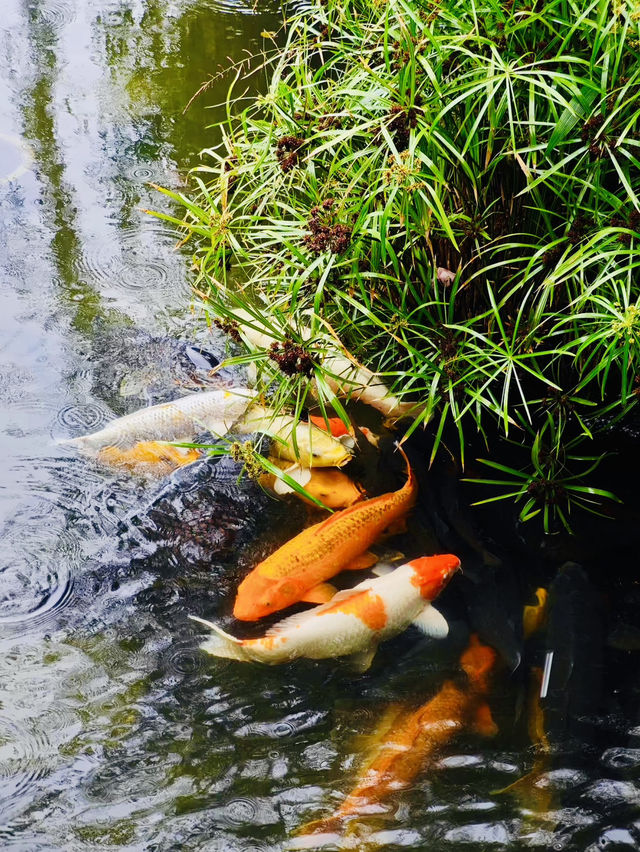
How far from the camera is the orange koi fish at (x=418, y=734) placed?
7.89 ft

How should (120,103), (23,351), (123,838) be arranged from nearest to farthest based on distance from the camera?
1. (123,838)
2. (23,351)
3. (120,103)

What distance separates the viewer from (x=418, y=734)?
8.64ft

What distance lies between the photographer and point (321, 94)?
329 cm

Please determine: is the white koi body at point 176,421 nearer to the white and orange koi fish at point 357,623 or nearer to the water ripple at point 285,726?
the white and orange koi fish at point 357,623

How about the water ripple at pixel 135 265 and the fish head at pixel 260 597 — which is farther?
the water ripple at pixel 135 265

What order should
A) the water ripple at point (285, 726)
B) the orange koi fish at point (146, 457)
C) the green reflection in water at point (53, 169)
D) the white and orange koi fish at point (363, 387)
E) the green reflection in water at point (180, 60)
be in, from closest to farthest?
the water ripple at point (285, 726)
the white and orange koi fish at point (363, 387)
the orange koi fish at point (146, 457)
the green reflection in water at point (53, 169)
the green reflection in water at point (180, 60)

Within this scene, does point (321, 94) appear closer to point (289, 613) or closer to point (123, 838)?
point (289, 613)

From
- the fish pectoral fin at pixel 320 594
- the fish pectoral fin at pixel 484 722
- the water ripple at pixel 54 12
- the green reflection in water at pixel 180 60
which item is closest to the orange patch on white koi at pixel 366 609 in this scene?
the fish pectoral fin at pixel 320 594

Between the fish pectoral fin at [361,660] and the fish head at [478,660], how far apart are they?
31 centimetres

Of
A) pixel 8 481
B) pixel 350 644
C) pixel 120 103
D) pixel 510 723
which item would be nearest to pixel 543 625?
pixel 510 723

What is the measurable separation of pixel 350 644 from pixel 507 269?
150 centimetres

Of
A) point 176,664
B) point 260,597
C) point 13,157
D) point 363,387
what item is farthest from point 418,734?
point 13,157

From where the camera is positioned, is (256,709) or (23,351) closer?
(256,709)

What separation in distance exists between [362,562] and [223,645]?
623mm
